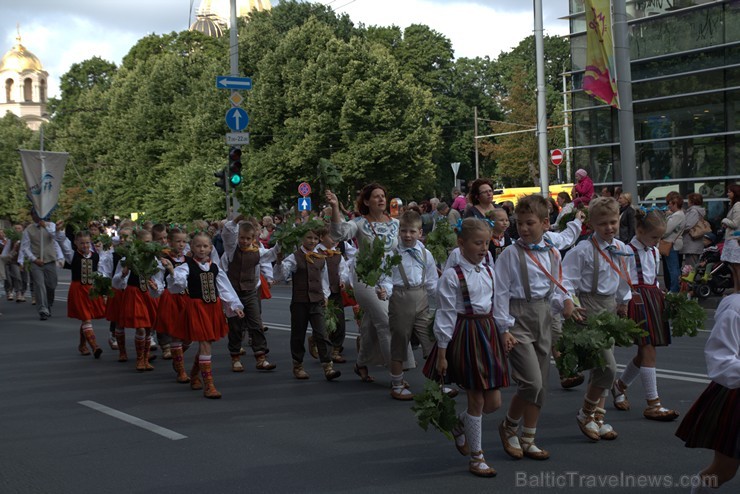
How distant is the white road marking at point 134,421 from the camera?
7.72 m

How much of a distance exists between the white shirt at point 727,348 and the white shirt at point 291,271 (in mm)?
6483

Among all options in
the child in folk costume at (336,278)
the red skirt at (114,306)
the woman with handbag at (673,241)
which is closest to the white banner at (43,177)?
the red skirt at (114,306)

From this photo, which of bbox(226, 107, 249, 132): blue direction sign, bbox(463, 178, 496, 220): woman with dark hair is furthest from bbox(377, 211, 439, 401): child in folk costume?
bbox(226, 107, 249, 132): blue direction sign

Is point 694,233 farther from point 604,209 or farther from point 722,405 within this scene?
point 722,405

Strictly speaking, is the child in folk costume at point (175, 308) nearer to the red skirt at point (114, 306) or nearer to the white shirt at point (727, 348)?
the red skirt at point (114, 306)

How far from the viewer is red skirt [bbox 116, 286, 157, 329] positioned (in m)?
11.6

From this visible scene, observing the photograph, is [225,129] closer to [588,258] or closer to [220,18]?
[588,258]

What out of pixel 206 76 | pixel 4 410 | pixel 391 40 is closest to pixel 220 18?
pixel 391 40

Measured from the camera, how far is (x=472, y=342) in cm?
618

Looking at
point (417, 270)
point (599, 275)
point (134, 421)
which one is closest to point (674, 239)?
point (417, 270)

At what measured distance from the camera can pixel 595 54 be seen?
55.3 feet

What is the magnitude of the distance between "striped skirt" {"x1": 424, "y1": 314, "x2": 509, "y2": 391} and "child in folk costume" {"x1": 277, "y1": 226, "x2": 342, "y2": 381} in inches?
160

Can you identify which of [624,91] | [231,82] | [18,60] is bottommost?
[624,91]

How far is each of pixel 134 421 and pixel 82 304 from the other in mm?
4764
